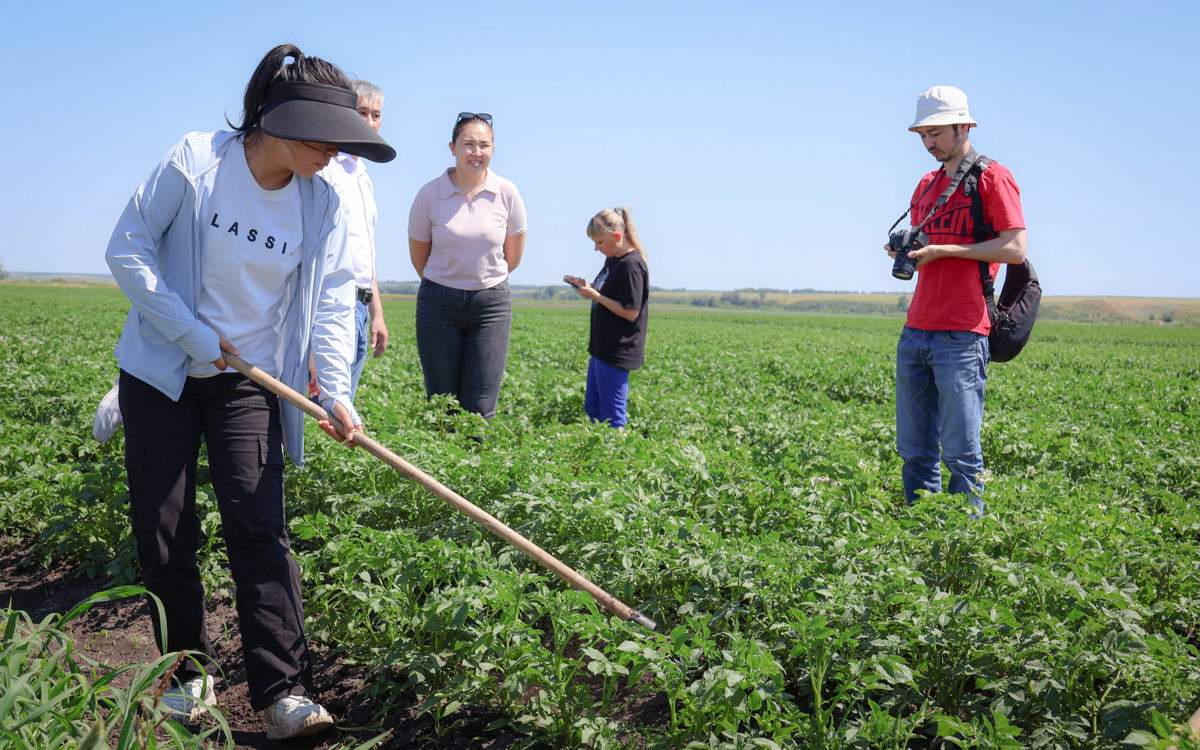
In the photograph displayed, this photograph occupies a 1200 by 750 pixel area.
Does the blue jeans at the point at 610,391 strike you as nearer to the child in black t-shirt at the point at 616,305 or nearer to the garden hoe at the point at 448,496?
the child in black t-shirt at the point at 616,305

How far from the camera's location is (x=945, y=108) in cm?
425

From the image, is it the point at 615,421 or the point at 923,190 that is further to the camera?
the point at 615,421

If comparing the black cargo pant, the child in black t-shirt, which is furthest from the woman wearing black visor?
the child in black t-shirt

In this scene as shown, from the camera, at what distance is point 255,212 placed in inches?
112

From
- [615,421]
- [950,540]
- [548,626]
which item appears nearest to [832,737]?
[950,540]

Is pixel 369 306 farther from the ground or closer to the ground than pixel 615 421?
farther from the ground

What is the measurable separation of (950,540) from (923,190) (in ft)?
6.41

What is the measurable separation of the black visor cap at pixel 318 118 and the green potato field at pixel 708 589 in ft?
4.46

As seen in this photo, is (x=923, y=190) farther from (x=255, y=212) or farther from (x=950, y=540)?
(x=255, y=212)

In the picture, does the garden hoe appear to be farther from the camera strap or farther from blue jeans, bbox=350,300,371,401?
the camera strap

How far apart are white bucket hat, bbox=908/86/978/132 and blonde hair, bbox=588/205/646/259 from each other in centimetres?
256

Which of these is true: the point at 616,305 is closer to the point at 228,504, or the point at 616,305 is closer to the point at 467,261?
the point at 467,261

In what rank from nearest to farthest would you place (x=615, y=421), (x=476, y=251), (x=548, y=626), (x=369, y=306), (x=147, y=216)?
(x=147, y=216) < (x=548, y=626) < (x=369, y=306) < (x=476, y=251) < (x=615, y=421)

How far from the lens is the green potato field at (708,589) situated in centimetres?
260
